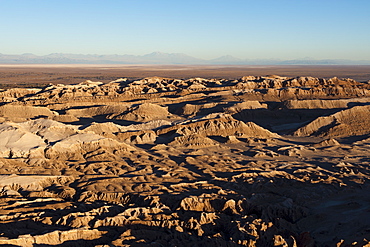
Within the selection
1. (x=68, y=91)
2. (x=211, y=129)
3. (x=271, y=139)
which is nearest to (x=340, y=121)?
(x=271, y=139)

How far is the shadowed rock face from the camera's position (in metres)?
19.2

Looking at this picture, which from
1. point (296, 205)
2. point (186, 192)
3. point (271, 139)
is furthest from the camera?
point (271, 139)

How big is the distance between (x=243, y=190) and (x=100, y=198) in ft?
27.0

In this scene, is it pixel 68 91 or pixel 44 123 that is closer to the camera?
pixel 44 123

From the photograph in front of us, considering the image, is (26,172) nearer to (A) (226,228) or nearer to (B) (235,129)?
(A) (226,228)

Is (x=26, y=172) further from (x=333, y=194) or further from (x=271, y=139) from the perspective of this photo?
(x=271, y=139)

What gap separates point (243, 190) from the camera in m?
25.9

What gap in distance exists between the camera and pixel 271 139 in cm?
4050

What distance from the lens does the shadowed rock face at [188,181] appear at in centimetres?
1916

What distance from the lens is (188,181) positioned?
27.2 metres

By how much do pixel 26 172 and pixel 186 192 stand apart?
1057 cm

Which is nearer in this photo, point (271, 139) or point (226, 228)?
point (226, 228)

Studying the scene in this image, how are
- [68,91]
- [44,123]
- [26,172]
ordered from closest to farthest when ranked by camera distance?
[26,172]
[44,123]
[68,91]

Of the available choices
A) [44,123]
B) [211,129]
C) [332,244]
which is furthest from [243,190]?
[44,123]
